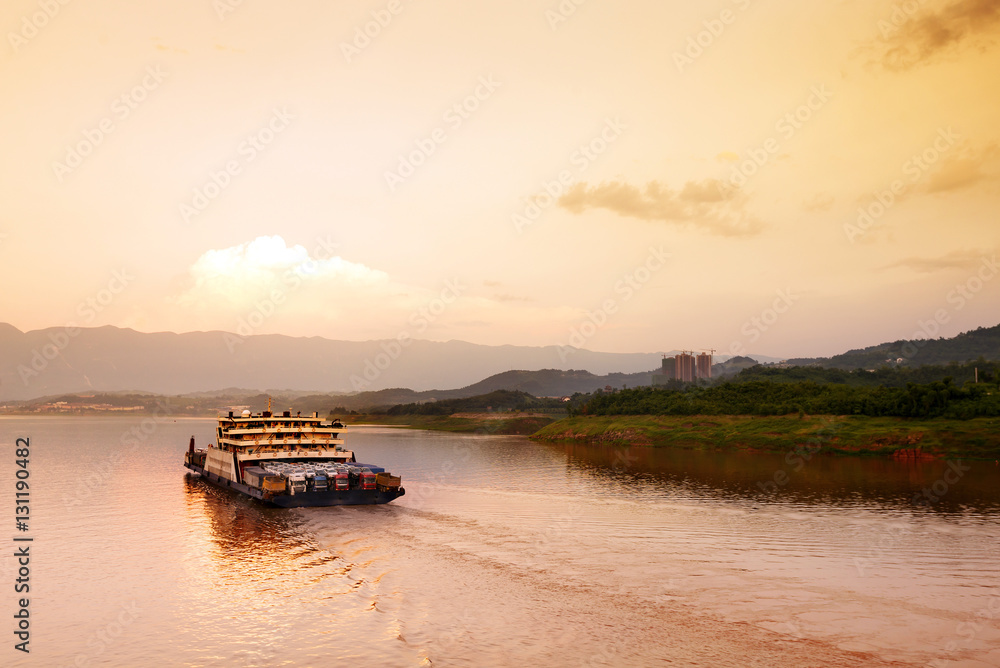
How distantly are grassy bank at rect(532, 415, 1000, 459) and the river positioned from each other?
1732 inches

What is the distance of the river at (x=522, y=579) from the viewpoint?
22172 millimetres

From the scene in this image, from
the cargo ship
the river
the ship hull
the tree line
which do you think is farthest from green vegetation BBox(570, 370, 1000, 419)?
the ship hull

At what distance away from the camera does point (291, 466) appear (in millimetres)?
60156

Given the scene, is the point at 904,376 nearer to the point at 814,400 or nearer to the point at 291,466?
the point at 814,400

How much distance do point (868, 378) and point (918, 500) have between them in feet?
481

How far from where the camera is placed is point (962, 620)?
24.4 metres

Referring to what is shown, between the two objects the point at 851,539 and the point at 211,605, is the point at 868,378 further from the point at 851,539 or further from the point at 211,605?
the point at 211,605

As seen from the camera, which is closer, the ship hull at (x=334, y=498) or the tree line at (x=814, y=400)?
the ship hull at (x=334, y=498)

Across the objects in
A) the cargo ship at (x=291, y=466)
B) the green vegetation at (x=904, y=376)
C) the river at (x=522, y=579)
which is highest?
the green vegetation at (x=904, y=376)

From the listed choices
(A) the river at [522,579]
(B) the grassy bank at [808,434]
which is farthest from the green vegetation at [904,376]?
(A) the river at [522,579]

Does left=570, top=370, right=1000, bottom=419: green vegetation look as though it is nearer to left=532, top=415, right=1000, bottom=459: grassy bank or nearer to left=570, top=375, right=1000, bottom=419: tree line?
left=570, top=375, right=1000, bottom=419: tree line

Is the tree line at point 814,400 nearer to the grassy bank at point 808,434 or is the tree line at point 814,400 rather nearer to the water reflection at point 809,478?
the grassy bank at point 808,434

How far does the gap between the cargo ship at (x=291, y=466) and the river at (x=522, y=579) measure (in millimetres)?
1664

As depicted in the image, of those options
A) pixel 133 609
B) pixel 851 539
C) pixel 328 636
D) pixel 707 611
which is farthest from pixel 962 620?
pixel 133 609
